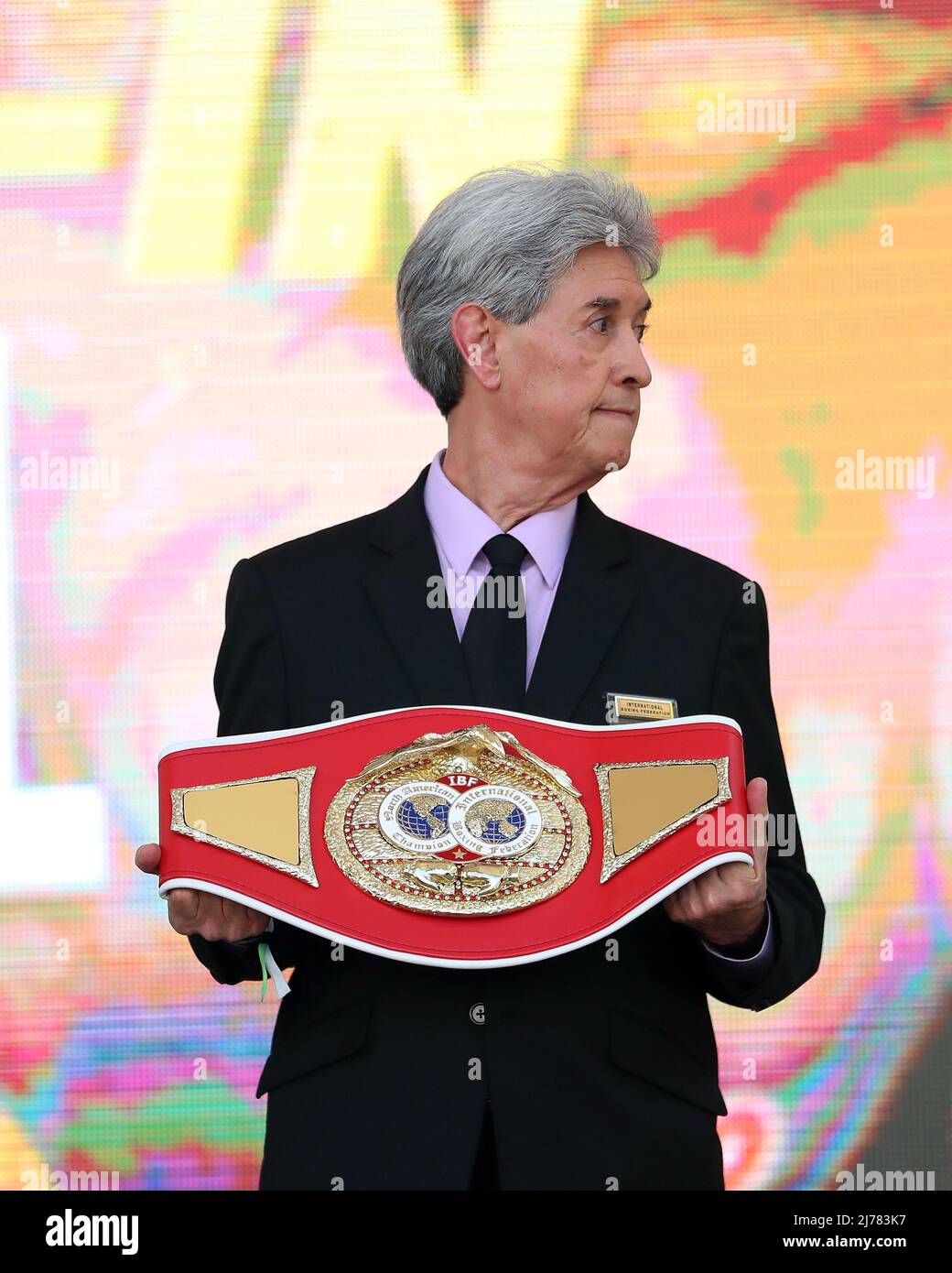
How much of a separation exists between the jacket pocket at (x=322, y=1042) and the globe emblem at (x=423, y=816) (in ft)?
0.55

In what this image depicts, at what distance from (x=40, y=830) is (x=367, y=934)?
1314mm

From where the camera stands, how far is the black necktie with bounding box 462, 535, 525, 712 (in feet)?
5.44

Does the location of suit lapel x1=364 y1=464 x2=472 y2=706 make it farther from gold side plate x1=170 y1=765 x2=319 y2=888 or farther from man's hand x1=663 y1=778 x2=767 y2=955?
man's hand x1=663 y1=778 x2=767 y2=955

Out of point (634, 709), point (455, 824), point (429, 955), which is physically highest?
point (634, 709)

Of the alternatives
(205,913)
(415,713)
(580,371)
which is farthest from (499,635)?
(205,913)

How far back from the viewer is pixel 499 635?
168 centimetres

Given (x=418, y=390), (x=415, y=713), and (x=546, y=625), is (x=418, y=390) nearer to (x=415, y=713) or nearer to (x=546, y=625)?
(x=546, y=625)

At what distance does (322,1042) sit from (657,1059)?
1.02 feet

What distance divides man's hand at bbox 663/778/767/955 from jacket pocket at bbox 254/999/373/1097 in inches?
12.0

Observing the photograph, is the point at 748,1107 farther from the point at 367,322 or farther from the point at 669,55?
the point at 669,55

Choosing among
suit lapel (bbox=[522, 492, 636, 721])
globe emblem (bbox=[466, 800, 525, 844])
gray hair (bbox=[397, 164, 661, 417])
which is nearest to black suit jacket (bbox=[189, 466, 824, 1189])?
suit lapel (bbox=[522, 492, 636, 721])

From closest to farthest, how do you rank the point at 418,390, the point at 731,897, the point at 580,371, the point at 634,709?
the point at 731,897
the point at 634,709
the point at 580,371
the point at 418,390
